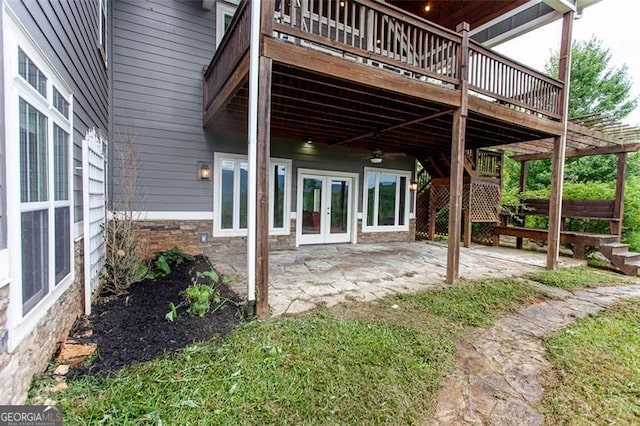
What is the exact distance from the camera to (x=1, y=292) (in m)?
1.50

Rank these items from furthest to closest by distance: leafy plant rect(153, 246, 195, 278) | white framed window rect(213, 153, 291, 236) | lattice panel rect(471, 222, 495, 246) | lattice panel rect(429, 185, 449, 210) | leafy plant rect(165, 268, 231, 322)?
lattice panel rect(471, 222, 495, 246), lattice panel rect(429, 185, 449, 210), white framed window rect(213, 153, 291, 236), leafy plant rect(153, 246, 195, 278), leafy plant rect(165, 268, 231, 322)

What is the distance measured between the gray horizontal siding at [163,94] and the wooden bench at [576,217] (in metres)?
8.41

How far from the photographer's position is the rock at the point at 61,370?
80.6 inches

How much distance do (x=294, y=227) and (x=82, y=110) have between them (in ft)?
15.8

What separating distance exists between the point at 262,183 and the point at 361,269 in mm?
2940

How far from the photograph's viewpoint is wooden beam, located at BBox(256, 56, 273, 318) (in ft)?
9.98

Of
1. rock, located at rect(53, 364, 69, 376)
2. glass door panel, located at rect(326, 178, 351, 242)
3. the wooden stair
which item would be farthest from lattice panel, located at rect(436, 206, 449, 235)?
rock, located at rect(53, 364, 69, 376)

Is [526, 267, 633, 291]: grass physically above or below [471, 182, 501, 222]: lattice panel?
below

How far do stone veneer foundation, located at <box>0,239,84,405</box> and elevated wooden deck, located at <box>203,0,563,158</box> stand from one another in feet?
9.70

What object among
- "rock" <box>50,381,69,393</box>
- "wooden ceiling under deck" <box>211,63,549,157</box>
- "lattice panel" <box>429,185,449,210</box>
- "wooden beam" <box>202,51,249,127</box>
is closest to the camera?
"rock" <box>50,381,69,393</box>

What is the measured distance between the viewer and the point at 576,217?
7.82 m

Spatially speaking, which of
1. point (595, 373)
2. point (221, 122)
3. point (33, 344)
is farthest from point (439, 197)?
point (33, 344)

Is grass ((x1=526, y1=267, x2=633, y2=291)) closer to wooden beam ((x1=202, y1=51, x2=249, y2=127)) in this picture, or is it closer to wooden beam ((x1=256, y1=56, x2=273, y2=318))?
wooden beam ((x1=256, y1=56, x2=273, y2=318))

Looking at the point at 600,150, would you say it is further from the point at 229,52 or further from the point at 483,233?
the point at 229,52
